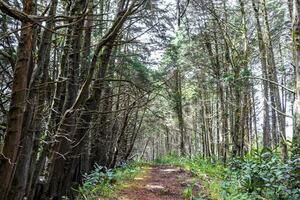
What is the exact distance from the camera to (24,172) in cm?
402

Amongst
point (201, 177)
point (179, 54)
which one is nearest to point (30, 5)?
point (201, 177)

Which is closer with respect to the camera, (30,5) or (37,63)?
(30,5)

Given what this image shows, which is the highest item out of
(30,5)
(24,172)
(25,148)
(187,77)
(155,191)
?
(187,77)

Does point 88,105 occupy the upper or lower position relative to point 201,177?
upper

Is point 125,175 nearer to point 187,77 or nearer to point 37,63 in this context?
point 37,63

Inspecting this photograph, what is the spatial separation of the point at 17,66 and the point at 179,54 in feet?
49.7

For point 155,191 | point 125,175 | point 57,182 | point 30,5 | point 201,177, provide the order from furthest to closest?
point 125,175
point 201,177
point 155,191
point 57,182
point 30,5

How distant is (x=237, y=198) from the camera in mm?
6566

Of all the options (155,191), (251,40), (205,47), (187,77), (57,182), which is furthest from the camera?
(187,77)

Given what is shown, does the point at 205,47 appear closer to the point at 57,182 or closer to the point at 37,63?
the point at 57,182

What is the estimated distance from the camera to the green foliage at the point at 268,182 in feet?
18.7

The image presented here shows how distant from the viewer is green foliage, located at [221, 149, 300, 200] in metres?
5.69

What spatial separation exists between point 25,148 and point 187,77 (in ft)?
63.6

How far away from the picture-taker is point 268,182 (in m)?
6.21
